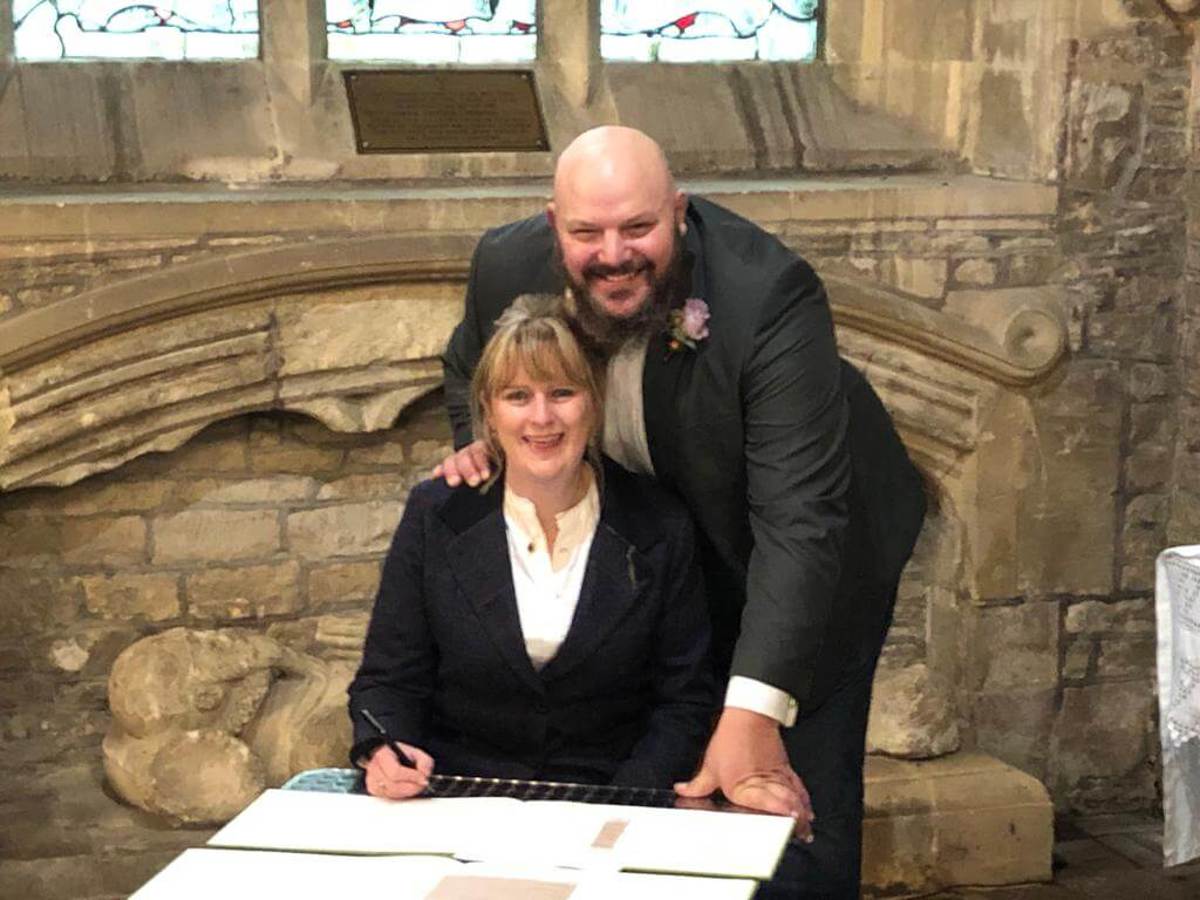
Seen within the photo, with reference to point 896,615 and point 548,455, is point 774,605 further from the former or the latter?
point 896,615

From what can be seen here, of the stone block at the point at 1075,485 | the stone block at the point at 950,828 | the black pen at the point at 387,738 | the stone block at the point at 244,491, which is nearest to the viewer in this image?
the black pen at the point at 387,738

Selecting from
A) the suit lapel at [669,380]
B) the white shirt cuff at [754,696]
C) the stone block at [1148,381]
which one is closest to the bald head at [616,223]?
the suit lapel at [669,380]

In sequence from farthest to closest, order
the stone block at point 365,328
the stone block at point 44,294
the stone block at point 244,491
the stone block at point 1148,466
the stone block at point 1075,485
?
the stone block at point 1148,466 → the stone block at point 1075,485 → the stone block at point 244,491 → the stone block at point 365,328 → the stone block at point 44,294

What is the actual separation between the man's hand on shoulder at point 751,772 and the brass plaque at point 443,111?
2590 millimetres

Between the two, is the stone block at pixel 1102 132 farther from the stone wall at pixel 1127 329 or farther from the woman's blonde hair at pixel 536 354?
the woman's blonde hair at pixel 536 354

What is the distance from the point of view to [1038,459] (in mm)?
5195

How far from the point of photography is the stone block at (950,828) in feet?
15.7

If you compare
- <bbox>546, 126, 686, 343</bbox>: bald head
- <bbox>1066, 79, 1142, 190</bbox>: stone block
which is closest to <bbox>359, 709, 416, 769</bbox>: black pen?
<bbox>546, 126, 686, 343</bbox>: bald head

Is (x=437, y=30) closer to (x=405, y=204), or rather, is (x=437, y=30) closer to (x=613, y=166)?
(x=405, y=204)

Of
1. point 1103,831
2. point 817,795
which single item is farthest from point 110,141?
point 1103,831

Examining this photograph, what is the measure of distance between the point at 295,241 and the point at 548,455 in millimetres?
1925

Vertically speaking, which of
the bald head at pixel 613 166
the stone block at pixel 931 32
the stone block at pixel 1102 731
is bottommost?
the stone block at pixel 1102 731

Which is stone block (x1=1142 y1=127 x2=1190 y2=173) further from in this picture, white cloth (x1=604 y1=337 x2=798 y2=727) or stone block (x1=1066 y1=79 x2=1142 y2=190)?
white cloth (x1=604 y1=337 x2=798 y2=727)

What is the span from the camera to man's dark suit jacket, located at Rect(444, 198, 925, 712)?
278 centimetres
